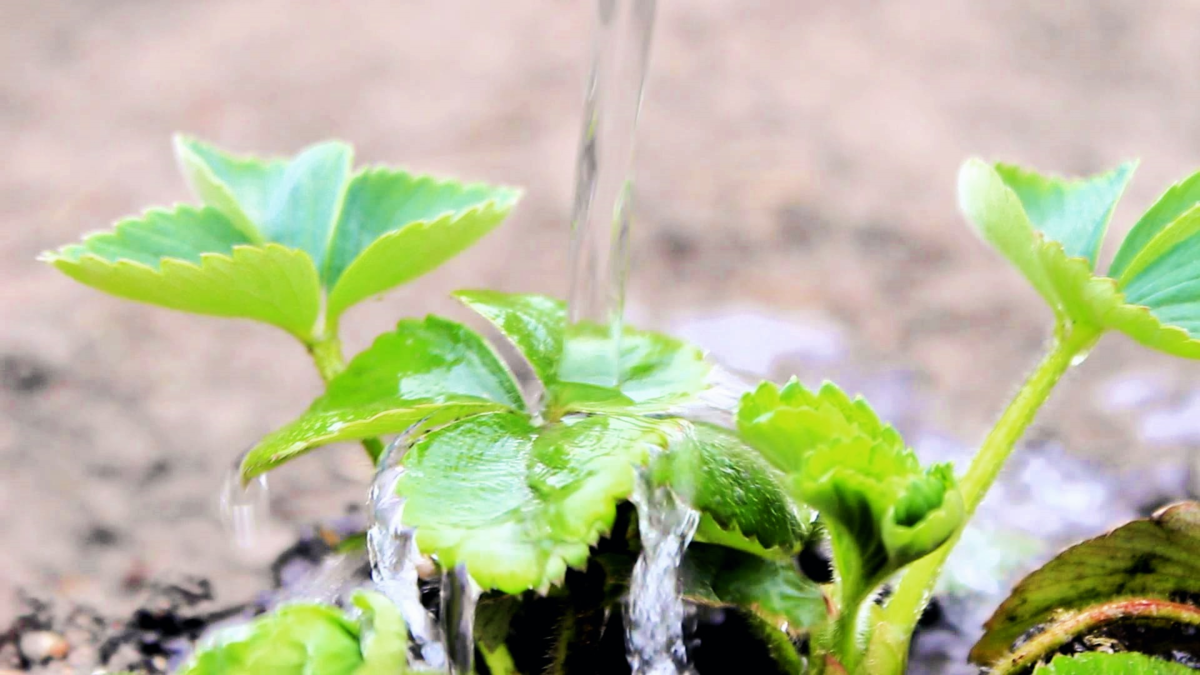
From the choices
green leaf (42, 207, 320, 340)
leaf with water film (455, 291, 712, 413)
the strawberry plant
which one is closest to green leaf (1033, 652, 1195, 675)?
the strawberry plant

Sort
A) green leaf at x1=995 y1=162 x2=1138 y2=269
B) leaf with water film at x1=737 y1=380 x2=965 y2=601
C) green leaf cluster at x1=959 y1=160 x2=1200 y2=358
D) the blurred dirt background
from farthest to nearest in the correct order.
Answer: the blurred dirt background, green leaf at x1=995 y1=162 x2=1138 y2=269, green leaf cluster at x1=959 y1=160 x2=1200 y2=358, leaf with water film at x1=737 y1=380 x2=965 y2=601

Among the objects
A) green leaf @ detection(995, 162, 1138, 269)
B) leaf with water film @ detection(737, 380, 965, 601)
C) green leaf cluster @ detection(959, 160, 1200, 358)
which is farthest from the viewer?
green leaf @ detection(995, 162, 1138, 269)

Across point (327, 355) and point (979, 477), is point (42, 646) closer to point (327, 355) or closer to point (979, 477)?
point (327, 355)

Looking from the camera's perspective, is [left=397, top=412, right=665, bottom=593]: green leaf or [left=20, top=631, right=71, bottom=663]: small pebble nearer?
[left=397, top=412, right=665, bottom=593]: green leaf

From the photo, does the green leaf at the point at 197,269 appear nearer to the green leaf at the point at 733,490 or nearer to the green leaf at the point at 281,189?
the green leaf at the point at 281,189

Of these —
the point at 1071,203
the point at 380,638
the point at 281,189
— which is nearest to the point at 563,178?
the point at 281,189

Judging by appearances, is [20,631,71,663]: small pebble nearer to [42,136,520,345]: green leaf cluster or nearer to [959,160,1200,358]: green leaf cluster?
[42,136,520,345]: green leaf cluster

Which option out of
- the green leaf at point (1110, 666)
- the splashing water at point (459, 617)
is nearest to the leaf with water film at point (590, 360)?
the splashing water at point (459, 617)
